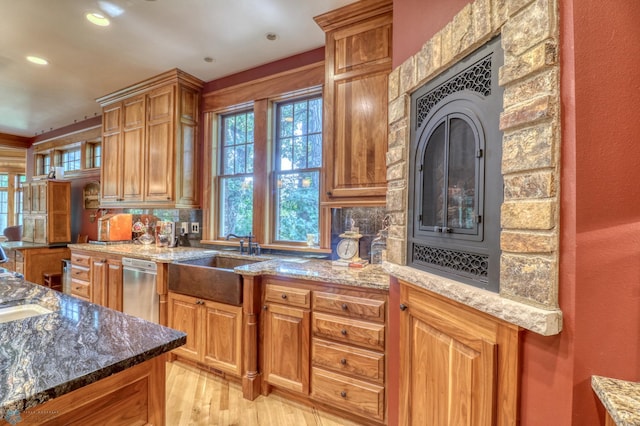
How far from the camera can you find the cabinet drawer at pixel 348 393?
1.80 meters

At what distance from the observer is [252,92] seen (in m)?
3.06

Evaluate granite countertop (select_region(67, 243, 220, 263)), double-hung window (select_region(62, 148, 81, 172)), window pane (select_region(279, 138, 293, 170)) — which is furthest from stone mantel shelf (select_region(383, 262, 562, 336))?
double-hung window (select_region(62, 148, 81, 172))

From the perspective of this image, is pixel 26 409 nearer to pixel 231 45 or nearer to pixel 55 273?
pixel 231 45

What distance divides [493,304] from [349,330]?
41.7 inches

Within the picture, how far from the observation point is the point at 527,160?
91 centimetres

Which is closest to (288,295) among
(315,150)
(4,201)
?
(315,150)

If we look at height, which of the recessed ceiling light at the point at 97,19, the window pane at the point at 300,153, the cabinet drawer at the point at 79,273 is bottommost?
the cabinet drawer at the point at 79,273

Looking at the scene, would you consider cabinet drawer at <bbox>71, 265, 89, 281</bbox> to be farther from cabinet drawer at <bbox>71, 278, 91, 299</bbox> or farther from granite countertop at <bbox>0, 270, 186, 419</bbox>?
granite countertop at <bbox>0, 270, 186, 419</bbox>

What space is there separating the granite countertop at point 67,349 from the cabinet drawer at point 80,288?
2.51 meters

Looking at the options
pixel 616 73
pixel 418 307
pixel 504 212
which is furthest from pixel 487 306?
pixel 616 73

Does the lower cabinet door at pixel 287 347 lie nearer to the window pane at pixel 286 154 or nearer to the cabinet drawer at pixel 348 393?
the cabinet drawer at pixel 348 393

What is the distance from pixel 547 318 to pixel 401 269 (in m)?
0.74

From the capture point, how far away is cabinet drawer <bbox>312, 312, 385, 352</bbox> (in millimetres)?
1792

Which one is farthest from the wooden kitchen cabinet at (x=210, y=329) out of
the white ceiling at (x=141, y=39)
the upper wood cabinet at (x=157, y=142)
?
the white ceiling at (x=141, y=39)
